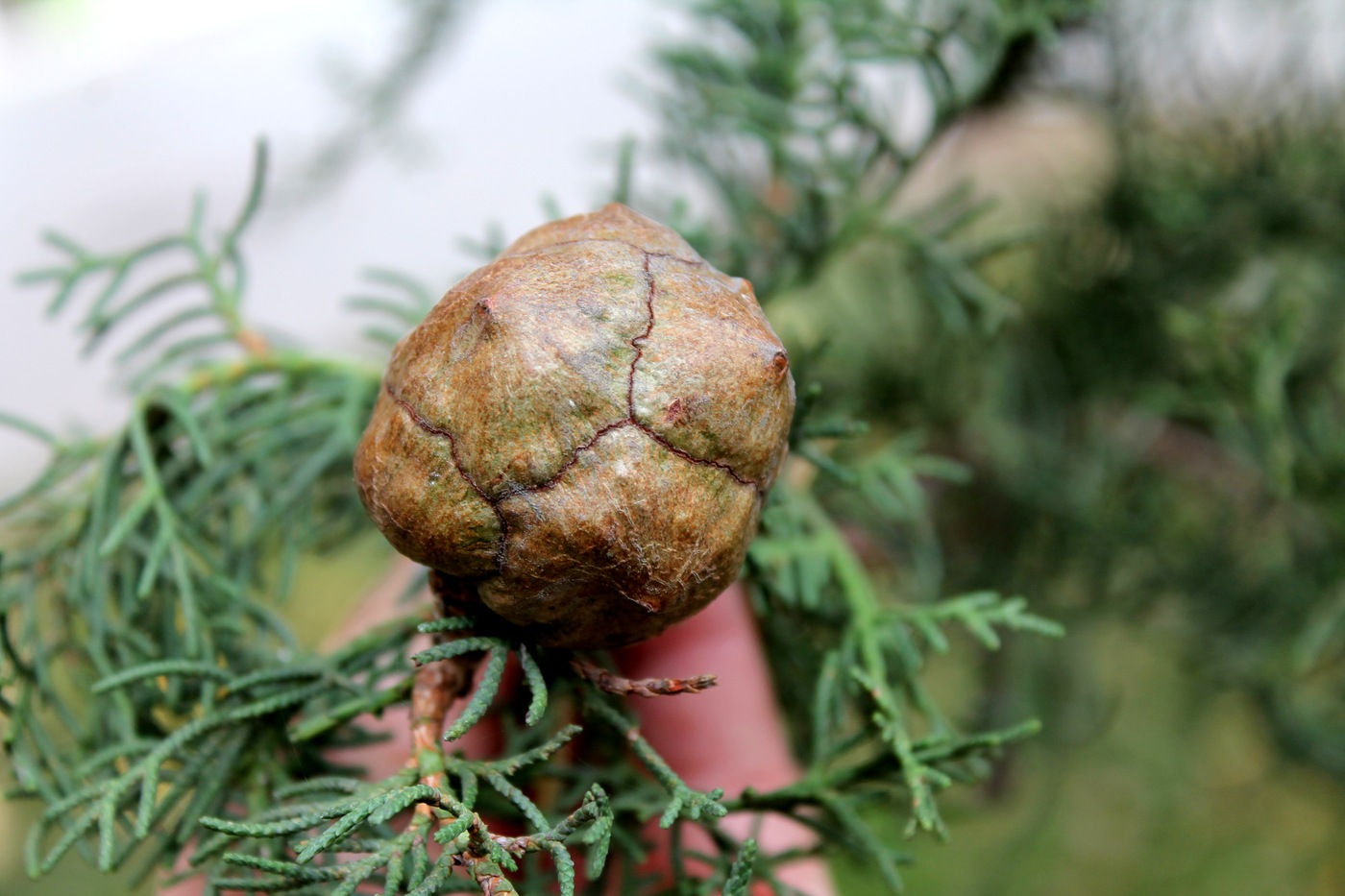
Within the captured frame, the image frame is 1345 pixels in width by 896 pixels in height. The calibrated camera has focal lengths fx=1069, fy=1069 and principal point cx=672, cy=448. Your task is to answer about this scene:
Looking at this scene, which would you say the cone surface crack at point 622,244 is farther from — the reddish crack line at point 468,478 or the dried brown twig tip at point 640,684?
the dried brown twig tip at point 640,684

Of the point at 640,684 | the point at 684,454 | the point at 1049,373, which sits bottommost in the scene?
the point at 1049,373

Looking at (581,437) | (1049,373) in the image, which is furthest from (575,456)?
(1049,373)

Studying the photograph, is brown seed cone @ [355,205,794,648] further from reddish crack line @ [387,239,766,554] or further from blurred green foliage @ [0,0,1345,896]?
blurred green foliage @ [0,0,1345,896]

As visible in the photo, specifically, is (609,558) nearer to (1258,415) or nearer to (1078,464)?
(1258,415)

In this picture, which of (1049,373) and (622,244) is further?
(1049,373)

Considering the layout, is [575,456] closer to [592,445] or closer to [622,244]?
[592,445]

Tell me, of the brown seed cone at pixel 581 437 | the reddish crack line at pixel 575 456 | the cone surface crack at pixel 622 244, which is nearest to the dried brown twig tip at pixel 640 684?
the brown seed cone at pixel 581 437
